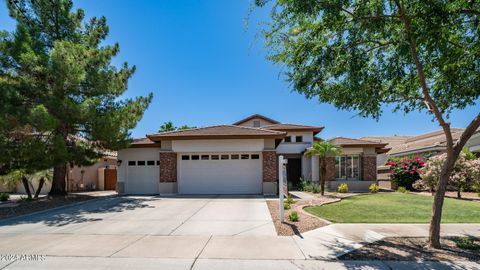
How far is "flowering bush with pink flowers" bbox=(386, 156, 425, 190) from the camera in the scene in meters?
20.4

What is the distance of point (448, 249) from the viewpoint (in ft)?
21.8

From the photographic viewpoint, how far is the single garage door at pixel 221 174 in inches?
719

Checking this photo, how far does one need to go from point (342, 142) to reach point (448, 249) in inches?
625

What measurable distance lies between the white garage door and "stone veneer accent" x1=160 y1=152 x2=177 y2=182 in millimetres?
1532

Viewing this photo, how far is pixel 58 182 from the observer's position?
17.2 m

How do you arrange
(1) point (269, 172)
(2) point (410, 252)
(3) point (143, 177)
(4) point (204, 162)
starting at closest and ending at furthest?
(2) point (410, 252) → (1) point (269, 172) → (4) point (204, 162) → (3) point (143, 177)

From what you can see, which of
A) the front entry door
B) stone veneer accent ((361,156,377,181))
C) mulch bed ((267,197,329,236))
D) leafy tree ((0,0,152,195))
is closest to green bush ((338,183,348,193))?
stone veneer accent ((361,156,377,181))

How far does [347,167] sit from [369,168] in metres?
1.48

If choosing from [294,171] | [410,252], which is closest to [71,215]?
[410,252]

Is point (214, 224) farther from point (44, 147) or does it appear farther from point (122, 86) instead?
point (122, 86)

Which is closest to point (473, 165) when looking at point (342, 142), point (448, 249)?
point (342, 142)

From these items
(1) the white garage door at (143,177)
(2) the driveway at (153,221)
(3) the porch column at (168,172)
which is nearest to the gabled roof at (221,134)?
(3) the porch column at (168,172)

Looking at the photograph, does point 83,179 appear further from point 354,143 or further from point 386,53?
point 386,53

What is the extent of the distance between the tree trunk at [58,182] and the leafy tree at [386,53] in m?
15.0
